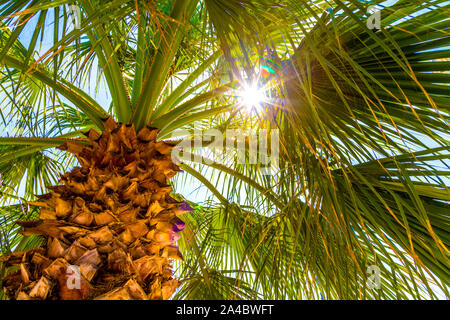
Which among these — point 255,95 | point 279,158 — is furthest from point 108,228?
point 279,158

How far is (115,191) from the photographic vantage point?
50.4 inches

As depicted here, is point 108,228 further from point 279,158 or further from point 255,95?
point 279,158

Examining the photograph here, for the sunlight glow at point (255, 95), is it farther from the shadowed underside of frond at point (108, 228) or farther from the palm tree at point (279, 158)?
the shadowed underside of frond at point (108, 228)

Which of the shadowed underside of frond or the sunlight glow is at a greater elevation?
the sunlight glow

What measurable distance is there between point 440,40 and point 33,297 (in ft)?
5.67

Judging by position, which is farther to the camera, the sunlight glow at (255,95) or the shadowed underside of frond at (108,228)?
the sunlight glow at (255,95)

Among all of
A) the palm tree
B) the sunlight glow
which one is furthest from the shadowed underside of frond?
the sunlight glow

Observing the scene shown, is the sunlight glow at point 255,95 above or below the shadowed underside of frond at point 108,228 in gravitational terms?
above

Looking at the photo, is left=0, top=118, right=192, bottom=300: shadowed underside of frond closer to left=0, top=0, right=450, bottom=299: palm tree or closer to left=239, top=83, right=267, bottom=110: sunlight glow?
left=0, top=0, right=450, bottom=299: palm tree

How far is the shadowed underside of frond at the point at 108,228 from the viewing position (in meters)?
1.03

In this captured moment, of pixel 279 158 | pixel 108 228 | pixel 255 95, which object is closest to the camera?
pixel 108 228

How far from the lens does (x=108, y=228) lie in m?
1.17

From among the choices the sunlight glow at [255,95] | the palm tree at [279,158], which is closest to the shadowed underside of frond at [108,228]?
the palm tree at [279,158]

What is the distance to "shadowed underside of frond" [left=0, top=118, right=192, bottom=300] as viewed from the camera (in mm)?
1032
